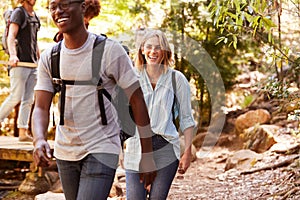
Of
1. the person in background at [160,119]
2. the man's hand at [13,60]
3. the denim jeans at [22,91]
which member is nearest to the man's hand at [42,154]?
the person in background at [160,119]

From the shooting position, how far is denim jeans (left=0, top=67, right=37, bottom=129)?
6.17 meters

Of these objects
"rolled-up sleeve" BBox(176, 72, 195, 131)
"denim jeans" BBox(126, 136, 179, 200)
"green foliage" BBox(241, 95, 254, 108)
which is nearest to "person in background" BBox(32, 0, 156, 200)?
"denim jeans" BBox(126, 136, 179, 200)

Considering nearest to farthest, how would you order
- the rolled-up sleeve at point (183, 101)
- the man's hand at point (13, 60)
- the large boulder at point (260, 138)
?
the rolled-up sleeve at point (183, 101), the man's hand at point (13, 60), the large boulder at point (260, 138)

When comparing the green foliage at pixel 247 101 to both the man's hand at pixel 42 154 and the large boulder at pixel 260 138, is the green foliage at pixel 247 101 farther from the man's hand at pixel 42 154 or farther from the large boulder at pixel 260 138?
the man's hand at pixel 42 154

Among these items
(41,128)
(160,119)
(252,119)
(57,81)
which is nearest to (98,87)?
(57,81)

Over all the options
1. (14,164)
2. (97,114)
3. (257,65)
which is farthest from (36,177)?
(257,65)

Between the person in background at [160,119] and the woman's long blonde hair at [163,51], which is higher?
the woman's long blonde hair at [163,51]

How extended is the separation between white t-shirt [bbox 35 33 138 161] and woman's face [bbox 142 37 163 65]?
3.52 feet

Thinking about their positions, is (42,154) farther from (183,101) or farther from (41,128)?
(183,101)

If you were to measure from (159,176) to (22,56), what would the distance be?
132 inches

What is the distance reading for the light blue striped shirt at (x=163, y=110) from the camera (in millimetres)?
3484

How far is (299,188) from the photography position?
5664 mm

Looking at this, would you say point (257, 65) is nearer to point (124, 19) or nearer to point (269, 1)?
point (124, 19)

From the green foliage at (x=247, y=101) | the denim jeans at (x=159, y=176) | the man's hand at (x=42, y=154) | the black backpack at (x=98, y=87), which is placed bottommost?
the green foliage at (x=247, y=101)
